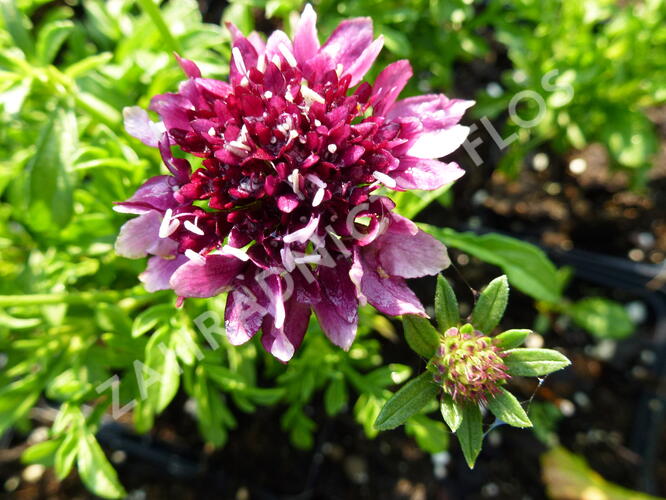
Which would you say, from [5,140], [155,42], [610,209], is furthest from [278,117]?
[610,209]

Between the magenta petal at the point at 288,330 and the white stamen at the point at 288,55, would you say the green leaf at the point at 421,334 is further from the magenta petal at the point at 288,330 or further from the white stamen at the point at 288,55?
the white stamen at the point at 288,55

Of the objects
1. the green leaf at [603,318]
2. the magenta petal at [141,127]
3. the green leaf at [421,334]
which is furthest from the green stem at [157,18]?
the green leaf at [603,318]

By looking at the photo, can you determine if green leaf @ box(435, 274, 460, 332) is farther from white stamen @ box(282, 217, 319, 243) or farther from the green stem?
the green stem

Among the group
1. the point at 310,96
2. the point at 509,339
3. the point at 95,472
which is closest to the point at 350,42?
the point at 310,96

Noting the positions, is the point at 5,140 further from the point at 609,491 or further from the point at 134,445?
the point at 609,491

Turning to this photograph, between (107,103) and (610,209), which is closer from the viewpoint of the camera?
(107,103)

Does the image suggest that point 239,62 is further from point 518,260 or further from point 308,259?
point 518,260
